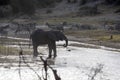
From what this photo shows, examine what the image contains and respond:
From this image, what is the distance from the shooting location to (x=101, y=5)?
75.2 m

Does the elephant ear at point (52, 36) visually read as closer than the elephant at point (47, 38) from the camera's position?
Yes

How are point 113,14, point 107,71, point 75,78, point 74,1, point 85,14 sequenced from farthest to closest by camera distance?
point 74,1
point 85,14
point 113,14
point 107,71
point 75,78

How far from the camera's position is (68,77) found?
13094mm

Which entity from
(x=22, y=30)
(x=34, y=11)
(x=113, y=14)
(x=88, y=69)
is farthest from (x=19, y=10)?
(x=88, y=69)

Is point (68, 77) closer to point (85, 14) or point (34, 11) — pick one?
point (85, 14)

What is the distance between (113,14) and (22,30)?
63.2 feet

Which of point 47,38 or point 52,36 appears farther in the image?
point 47,38

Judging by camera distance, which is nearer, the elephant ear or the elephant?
the elephant ear

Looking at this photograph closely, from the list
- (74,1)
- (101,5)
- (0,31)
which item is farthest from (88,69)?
(74,1)

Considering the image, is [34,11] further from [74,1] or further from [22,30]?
[22,30]

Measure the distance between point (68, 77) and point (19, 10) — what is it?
63.6 meters

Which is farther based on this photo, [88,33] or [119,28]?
[119,28]

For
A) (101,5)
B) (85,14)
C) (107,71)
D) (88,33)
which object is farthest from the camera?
(101,5)

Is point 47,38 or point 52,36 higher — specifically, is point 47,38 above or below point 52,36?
below
